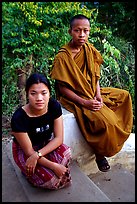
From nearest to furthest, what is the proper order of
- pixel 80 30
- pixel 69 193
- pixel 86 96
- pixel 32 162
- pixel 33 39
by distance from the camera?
pixel 32 162, pixel 69 193, pixel 80 30, pixel 86 96, pixel 33 39

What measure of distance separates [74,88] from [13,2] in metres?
2.05

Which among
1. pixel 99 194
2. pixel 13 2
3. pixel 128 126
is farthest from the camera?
pixel 13 2

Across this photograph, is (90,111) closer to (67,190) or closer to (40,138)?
(40,138)

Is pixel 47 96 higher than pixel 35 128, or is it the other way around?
pixel 47 96

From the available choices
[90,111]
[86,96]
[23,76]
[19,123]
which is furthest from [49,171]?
[23,76]

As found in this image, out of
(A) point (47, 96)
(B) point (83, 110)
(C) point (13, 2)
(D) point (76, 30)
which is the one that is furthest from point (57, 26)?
(A) point (47, 96)

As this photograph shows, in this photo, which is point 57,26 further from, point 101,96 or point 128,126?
point 128,126

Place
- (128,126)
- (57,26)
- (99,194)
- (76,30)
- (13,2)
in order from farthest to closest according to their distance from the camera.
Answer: (57,26) → (13,2) → (128,126) → (76,30) → (99,194)

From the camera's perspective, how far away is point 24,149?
161 centimetres

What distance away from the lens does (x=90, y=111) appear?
86.7 inches

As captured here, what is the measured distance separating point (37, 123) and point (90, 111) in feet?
2.24

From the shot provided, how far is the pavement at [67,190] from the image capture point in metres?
1.64

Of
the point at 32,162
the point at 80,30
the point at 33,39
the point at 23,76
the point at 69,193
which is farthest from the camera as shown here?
the point at 23,76

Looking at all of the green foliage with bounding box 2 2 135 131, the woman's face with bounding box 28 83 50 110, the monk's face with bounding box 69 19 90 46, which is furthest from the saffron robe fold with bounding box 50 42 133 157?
the green foliage with bounding box 2 2 135 131
